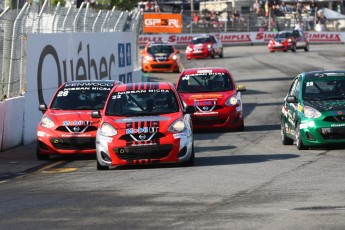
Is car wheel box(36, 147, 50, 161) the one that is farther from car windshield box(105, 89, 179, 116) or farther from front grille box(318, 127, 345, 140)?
front grille box(318, 127, 345, 140)

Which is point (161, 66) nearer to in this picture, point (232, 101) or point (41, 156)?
point (232, 101)

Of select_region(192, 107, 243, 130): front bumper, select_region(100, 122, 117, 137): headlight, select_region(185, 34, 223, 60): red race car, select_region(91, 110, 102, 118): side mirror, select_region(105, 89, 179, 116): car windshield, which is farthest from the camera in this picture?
select_region(185, 34, 223, 60): red race car

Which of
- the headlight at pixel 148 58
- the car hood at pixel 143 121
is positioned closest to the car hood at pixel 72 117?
the car hood at pixel 143 121

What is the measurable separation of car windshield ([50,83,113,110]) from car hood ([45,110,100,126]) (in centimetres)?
31

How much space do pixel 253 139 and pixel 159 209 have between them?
1056 centimetres

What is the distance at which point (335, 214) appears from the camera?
10.4 metres

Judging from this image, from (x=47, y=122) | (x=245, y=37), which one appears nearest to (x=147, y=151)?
(x=47, y=122)

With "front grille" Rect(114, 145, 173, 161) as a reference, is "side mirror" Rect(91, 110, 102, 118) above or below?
above

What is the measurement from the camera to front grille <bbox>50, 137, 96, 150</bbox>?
730 inches

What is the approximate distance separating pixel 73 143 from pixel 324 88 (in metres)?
4.85

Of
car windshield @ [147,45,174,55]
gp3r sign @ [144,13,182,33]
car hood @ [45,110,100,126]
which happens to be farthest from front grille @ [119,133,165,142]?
gp3r sign @ [144,13,182,33]

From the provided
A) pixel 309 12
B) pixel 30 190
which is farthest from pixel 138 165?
pixel 309 12

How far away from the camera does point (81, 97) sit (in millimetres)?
19891

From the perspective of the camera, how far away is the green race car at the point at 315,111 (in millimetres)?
18500
